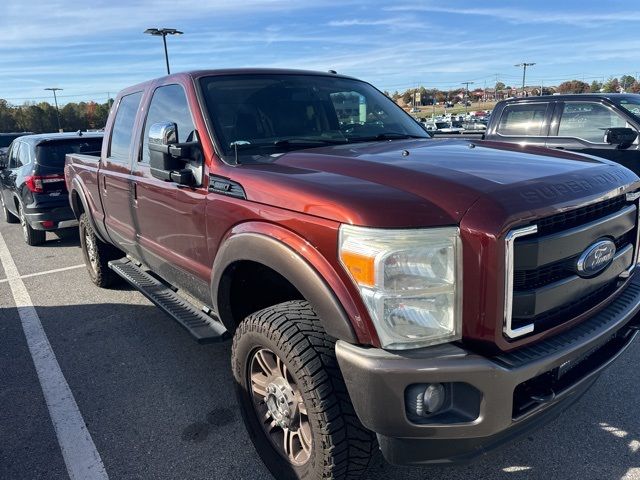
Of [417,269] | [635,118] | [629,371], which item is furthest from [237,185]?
[635,118]

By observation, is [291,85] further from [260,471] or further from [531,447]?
[531,447]

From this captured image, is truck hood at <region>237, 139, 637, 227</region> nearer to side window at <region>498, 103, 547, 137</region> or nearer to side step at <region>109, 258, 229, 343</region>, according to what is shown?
side step at <region>109, 258, 229, 343</region>

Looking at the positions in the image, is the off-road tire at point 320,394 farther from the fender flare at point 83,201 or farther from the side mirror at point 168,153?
the fender flare at point 83,201

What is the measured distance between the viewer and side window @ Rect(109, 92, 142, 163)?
4168 mm

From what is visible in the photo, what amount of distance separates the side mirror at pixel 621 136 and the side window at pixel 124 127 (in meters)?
5.77

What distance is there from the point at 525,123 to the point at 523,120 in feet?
0.19

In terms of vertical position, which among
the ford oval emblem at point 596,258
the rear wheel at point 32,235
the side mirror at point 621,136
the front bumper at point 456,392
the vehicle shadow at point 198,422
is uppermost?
the side mirror at point 621,136

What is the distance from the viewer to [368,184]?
7.18 ft

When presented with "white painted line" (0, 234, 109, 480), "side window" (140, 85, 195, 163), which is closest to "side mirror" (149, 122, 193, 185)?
"side window" (140, 85, 195, 163)

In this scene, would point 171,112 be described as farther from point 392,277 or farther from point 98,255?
point 98,255

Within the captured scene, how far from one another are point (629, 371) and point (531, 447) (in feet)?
4.10

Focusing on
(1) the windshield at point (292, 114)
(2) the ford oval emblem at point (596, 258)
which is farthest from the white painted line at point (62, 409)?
(2) the ford oval emblem at point (596, 258)

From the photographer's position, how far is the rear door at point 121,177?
4.10m

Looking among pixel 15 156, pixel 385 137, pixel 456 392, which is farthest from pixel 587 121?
pixel 15 156
